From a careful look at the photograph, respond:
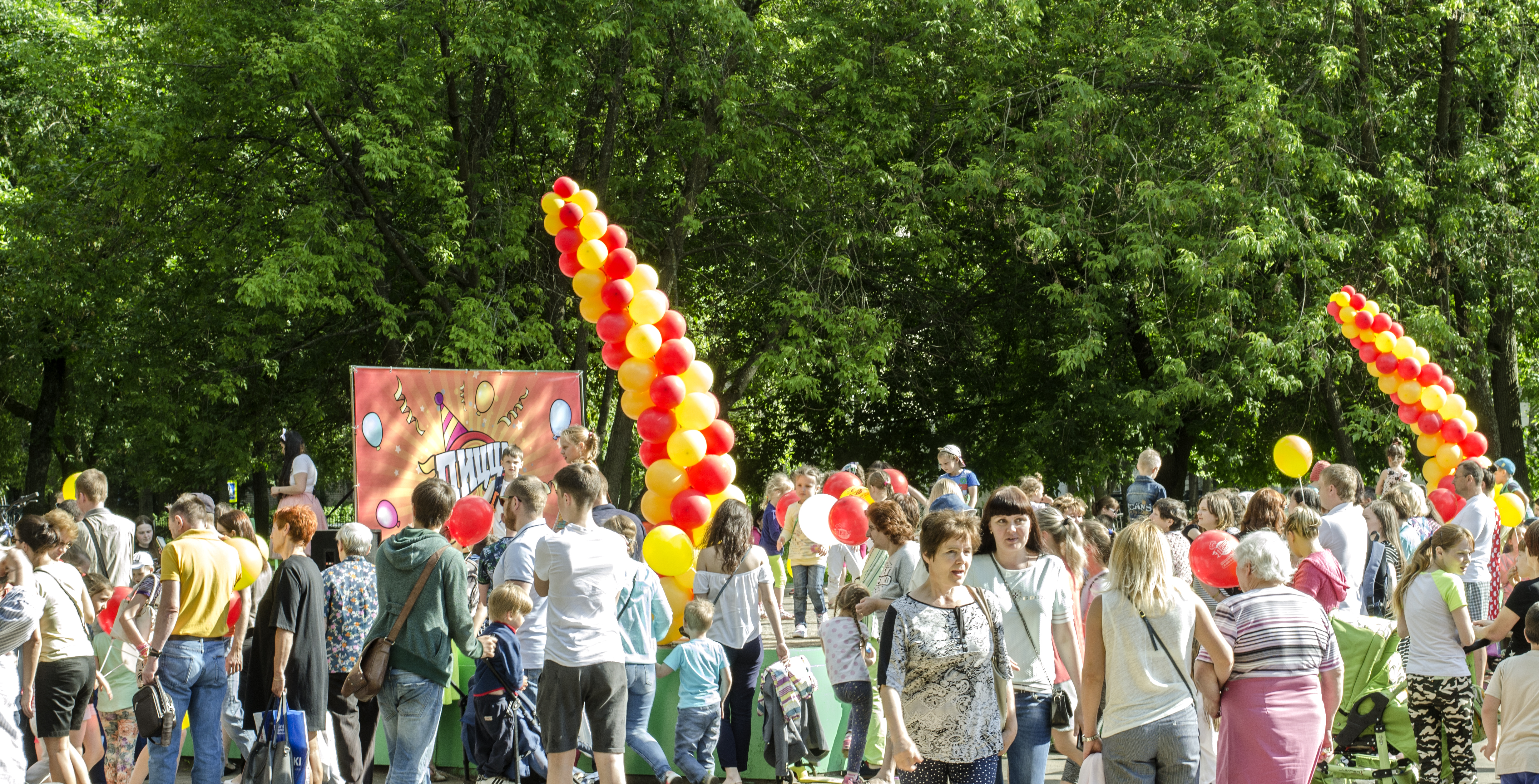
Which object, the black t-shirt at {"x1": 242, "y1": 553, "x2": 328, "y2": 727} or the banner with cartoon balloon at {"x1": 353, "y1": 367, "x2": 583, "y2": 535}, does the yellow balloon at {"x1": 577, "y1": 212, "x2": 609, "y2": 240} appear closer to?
the banner with cartoon balloon at {"x1": 353, "y1": 367, "x2": 583, "y2": 535}

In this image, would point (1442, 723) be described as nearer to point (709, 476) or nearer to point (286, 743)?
point (709, 476)

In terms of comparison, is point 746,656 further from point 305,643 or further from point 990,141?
point 990,141

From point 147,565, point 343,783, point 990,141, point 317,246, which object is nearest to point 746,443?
point 990,141

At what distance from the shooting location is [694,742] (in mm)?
6336

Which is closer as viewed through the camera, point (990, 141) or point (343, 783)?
point (343, 783)

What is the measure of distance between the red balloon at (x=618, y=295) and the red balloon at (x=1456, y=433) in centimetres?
841

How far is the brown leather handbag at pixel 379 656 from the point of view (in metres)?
5.44

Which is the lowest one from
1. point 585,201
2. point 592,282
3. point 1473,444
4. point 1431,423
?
point 1473,444

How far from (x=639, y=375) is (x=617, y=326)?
0.43 meters

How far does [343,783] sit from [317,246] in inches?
423

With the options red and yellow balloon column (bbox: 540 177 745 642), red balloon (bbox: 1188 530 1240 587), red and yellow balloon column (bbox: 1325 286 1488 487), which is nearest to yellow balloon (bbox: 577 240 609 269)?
red and yellow balloon column (bbox: 540 177 745 642)

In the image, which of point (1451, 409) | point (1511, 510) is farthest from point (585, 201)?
point (1451, 409)

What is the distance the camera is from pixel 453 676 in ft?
23.4

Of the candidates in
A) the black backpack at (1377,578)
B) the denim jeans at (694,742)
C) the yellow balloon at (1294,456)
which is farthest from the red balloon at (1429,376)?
the denim jeans at (694,742)
